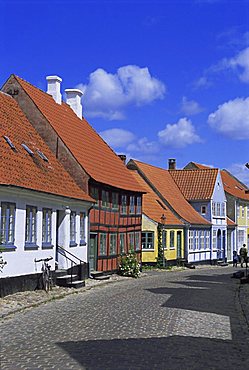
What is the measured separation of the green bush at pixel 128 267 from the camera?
29.1 meters

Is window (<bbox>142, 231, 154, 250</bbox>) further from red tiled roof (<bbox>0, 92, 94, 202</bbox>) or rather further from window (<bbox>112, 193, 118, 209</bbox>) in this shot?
red tiled roof (<bbox>0, 92, 94, 202</bbox>)

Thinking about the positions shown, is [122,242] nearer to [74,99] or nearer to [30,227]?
[74,99]

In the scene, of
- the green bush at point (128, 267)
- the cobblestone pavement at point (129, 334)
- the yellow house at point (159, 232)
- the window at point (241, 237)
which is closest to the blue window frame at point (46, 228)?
the cobblestone pavement at point (129, 334)

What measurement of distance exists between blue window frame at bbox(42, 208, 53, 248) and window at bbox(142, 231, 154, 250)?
17098 mm

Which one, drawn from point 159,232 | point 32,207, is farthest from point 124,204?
point 32,207

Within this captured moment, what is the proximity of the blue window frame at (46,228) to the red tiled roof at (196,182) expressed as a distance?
29.3m

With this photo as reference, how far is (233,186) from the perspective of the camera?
6144 cm

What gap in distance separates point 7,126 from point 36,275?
5.61m

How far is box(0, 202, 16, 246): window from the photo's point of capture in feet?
54.3

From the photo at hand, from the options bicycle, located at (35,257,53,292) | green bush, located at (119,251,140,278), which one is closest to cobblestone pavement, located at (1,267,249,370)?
bicycle, located at (35,257,53,292)

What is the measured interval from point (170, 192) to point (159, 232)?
838cm

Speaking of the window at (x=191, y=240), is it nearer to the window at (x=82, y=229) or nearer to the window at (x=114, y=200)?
the window at (x=114, y=200)

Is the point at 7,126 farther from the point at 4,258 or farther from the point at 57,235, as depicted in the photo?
the point at 4,258

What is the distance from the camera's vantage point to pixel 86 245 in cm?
Result: 2550
